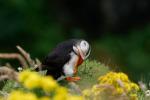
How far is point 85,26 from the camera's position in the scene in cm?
1709

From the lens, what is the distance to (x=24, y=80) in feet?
14.5

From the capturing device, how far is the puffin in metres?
6.18

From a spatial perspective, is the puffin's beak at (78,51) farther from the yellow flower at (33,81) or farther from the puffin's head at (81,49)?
the yellow flower at (33,81)

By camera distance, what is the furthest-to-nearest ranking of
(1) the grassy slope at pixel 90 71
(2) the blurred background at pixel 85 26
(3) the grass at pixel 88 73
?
(2) the blurred background at pixel 85 26, (1) the grassy slope at pixel 90 71, (3) the grass at pixel 88 73

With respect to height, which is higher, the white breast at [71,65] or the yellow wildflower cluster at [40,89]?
the white breast at [71,65]

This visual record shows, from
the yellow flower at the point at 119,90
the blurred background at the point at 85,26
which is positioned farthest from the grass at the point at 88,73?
the blurred background at the point at 85,26

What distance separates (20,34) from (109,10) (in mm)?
1707

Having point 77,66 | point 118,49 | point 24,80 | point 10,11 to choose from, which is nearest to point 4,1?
point 10,11

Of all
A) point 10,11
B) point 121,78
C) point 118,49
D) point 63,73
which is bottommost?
point 121,78

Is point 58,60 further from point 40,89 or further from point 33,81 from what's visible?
point 33,81

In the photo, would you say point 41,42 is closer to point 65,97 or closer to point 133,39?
point 133,39

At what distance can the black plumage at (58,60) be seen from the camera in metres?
6.18

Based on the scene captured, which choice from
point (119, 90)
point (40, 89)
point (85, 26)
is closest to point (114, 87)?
point (119, 90)

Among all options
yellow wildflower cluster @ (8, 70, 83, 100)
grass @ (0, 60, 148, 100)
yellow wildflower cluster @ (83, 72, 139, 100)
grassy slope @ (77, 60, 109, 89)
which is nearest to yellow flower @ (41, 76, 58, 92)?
yellow wildflower cluster @ (8, 70, 83, 100)
